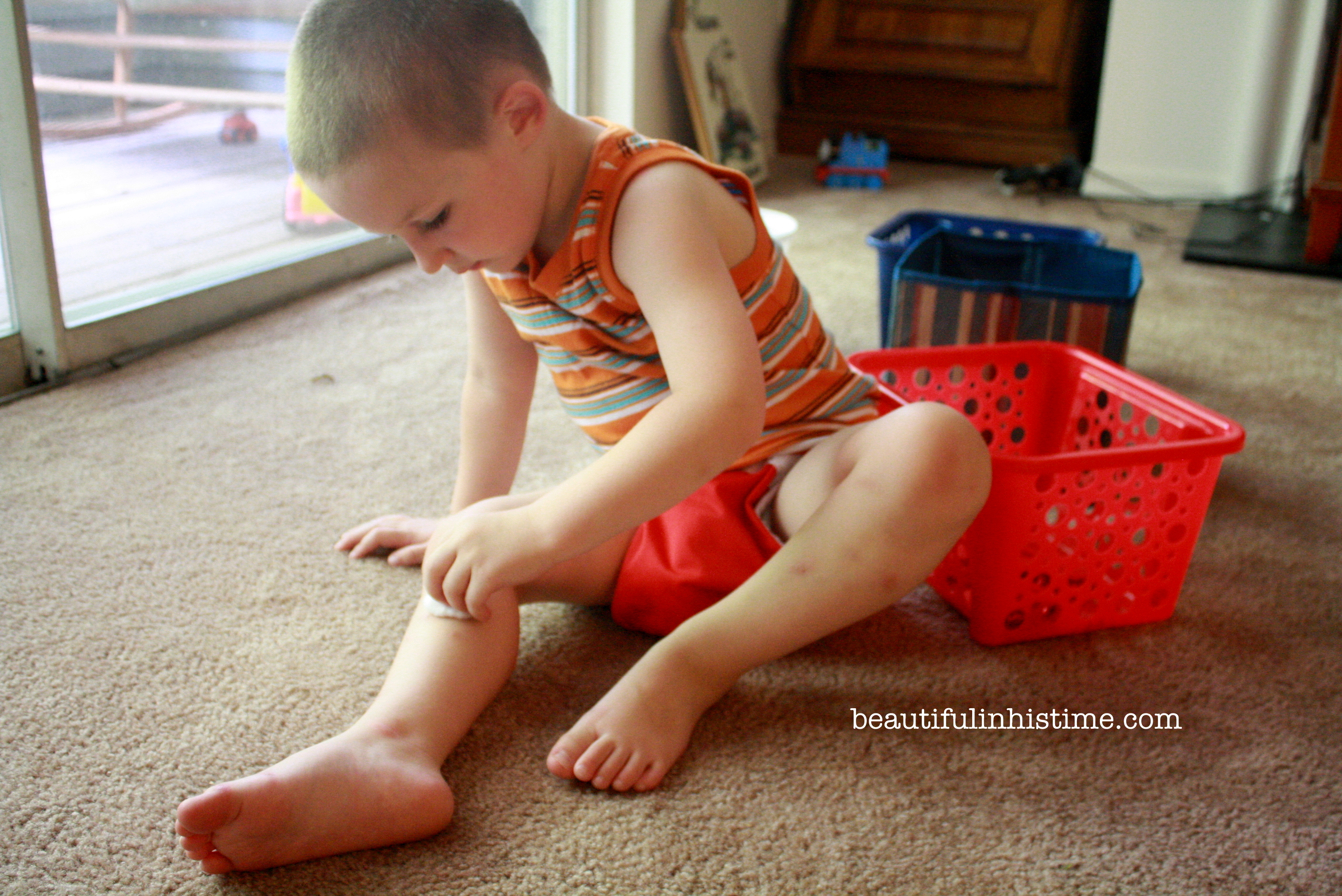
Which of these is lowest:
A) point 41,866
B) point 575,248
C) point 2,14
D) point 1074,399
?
point 41,866

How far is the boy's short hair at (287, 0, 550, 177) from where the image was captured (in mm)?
625

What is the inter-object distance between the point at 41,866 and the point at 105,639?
0.80 ft

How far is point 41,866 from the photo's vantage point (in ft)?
2.00

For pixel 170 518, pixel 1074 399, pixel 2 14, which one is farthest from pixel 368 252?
pixel 1074 399

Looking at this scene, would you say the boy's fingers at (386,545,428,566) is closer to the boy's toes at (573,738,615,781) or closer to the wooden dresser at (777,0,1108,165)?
the boy's toes at (573,738,615,781)

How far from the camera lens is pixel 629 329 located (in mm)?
800

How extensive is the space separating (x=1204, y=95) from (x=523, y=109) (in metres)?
→ 2.41

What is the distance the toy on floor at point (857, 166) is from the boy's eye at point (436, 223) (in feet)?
7.10

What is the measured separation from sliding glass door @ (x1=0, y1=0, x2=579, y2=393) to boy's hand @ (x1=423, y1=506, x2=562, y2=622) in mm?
874

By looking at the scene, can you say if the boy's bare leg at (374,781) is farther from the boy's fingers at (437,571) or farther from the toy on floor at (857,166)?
the toy on floor at (857,166)

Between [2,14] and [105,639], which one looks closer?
[105,639]

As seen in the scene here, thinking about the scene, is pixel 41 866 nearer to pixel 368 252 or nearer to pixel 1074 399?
pixel 1074 399

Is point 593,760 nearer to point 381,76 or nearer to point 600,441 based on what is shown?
point 600,441

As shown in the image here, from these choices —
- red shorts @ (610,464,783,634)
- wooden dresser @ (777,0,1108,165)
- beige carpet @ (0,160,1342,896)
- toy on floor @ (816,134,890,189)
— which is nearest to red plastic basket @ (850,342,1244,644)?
beige carpet @ (0,160,1342,896)
